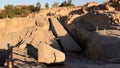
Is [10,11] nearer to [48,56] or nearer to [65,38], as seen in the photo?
[65,38]

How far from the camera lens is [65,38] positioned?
25.1m

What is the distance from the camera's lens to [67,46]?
24.2 metres

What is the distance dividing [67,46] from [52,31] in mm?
3475

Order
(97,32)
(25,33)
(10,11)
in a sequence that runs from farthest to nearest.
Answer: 1. (10,11)
2. (25,33)
3. (97,32)

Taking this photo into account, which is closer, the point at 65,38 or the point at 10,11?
the point at 65,38

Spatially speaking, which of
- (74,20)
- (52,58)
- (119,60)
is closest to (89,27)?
(74,20)

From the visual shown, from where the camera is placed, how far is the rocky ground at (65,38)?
54.2ft

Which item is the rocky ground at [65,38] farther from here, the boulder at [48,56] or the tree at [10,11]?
the tree at [10,11]

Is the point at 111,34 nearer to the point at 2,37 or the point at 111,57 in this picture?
the point at 111,57

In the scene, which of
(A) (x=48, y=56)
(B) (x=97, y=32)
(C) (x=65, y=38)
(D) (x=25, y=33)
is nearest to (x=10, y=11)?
(D) (x=25, y=33)

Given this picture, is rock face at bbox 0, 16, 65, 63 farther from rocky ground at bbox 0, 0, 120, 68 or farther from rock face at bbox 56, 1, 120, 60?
rock face at bbox 56, 1, 120, 60

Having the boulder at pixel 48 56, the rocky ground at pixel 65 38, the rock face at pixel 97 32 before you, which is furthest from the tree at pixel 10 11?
the boulder at pixel 48 56

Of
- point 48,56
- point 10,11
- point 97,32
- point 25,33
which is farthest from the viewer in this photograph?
point 10,11

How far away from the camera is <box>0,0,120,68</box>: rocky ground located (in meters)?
16.5
